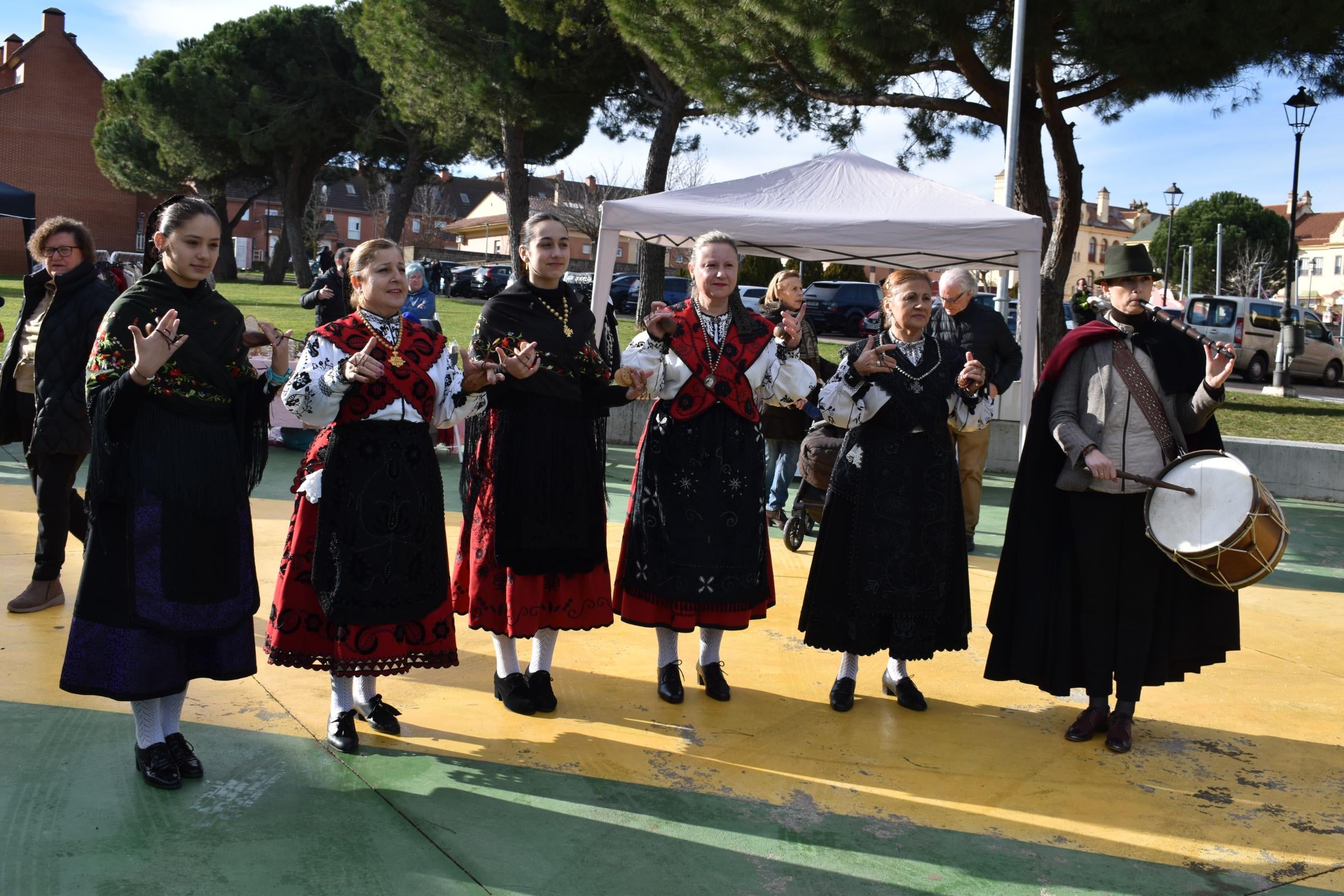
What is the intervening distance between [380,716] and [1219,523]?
2918 millimetres

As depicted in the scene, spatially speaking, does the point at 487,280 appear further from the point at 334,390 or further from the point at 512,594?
the point at 334,390

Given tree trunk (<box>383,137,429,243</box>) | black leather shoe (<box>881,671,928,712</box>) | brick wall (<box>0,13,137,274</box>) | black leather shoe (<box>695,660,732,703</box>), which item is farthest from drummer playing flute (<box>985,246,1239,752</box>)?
brick wall (<box>0,13,137,274</box>)

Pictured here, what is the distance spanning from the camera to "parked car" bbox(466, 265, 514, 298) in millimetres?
30109

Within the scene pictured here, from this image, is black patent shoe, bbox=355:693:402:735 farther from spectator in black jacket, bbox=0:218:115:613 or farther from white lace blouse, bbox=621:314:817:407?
spectator in black jacket, bbox=0:218:115:613

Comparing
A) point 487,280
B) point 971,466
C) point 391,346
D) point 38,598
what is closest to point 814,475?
point 971,466

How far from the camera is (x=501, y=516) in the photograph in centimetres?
410

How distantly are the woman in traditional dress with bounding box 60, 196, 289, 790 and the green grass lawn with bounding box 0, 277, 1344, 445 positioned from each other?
6668 mm

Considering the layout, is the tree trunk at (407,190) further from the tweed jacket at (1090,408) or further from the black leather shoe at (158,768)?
the black leather shoe at (158,768)

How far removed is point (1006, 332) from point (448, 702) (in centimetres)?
416

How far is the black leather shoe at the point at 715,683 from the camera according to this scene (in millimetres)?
4492

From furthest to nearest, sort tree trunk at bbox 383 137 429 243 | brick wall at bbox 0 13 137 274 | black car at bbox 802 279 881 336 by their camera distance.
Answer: brick wall at bbox 0 13 137 274 < tree trunk at bbox 383 137 429 243 < black car at bbox 802 279 881 336

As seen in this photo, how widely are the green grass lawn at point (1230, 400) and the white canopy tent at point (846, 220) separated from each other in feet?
14.1

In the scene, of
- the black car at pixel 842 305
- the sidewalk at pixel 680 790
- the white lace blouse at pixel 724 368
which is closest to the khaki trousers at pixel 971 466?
the sidewalk at pixel 680 790

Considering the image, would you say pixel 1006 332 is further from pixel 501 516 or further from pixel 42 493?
pixel 42 493
